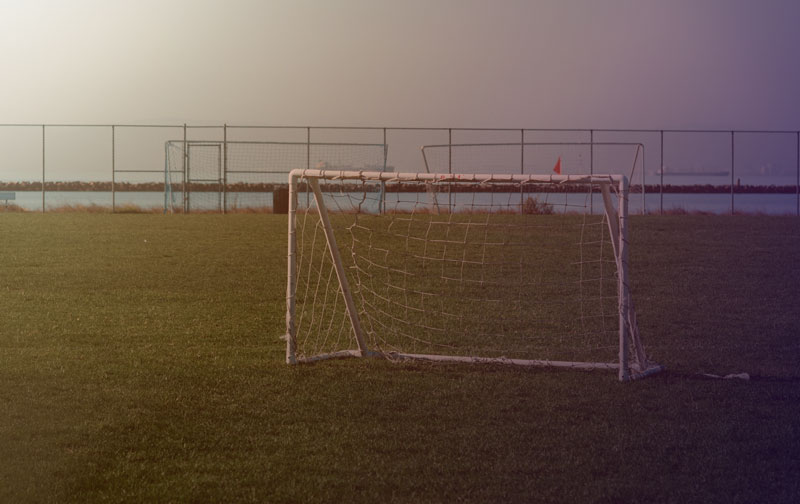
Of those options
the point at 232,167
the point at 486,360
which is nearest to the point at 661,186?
the point at 232,167

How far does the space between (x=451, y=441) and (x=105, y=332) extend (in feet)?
14.9

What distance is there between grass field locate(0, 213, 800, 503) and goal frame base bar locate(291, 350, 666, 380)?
14 cm

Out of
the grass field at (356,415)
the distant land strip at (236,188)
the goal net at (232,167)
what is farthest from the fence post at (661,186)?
the grass field at (356,415)

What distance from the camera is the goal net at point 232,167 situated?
2622cm

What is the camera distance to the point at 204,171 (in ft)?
88.6

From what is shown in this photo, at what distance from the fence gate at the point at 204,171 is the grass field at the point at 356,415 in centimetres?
1685

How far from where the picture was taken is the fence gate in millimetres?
26719

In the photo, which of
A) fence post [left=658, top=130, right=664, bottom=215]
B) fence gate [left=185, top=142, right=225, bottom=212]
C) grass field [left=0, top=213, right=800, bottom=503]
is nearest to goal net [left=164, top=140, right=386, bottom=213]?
fence gate [left=185, top=142, right=225, bottom=212]

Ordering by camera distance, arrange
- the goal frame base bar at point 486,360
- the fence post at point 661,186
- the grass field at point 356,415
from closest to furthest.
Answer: the grass field at point 356,415 < the goal frame base bar at point 486,360 < the fence post at point 661,186

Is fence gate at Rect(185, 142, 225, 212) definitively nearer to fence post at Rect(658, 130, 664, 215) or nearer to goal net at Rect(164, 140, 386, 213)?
goal net at Rect(164, 140, 386, 213)

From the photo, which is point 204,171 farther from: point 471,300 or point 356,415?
point 356,415

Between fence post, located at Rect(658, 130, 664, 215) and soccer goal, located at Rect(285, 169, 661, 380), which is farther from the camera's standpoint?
fence post, located at Rect(658, 130, 664, 215)

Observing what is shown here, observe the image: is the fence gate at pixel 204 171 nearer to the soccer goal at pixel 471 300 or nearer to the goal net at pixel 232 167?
the goal net at pixel 232 167

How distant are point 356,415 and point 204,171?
75.0 feet
